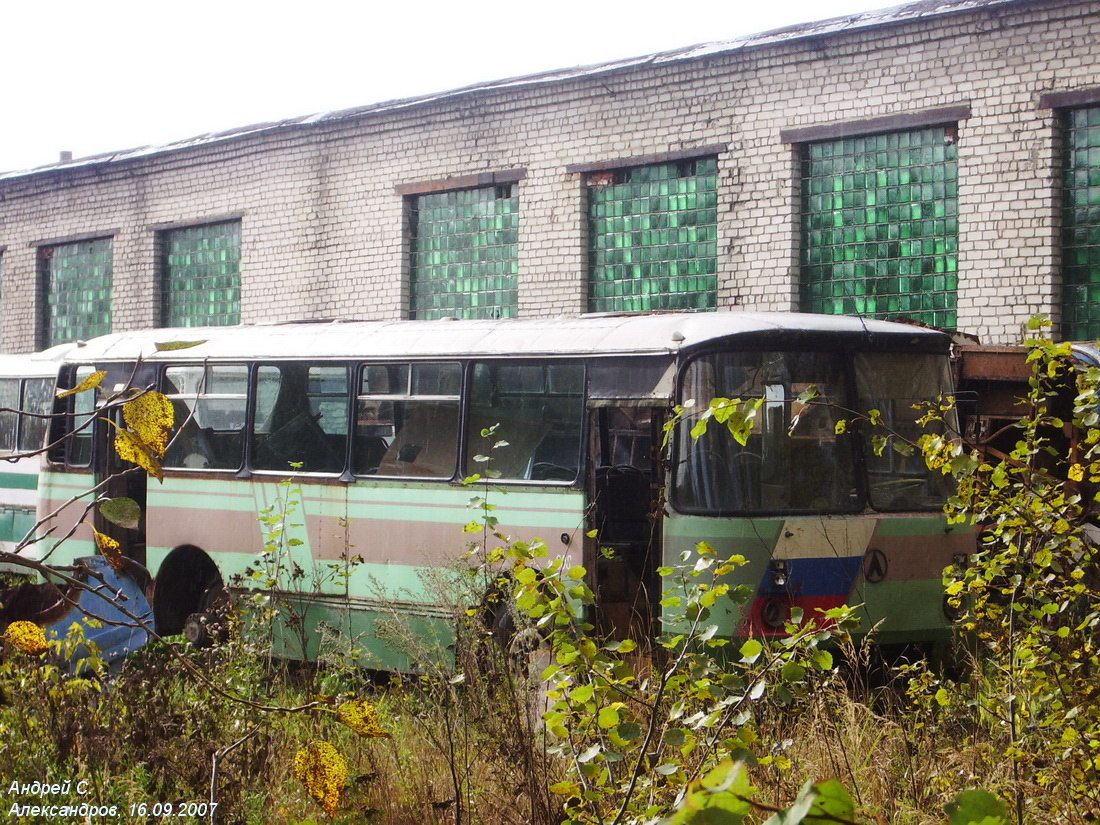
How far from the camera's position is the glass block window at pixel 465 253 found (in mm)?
16812

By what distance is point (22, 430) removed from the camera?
16.0m

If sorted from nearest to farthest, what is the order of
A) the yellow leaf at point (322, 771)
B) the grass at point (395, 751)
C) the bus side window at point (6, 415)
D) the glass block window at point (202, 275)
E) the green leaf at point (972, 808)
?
the green leaf at point (972, 808) → the yellow leaf at point (322, 771) → the grass at point (395, 751) → the bus side window at point (6, 415) → the glass block window at point (202, 275)

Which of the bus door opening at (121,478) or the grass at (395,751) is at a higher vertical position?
the bus door opening at (121,478)

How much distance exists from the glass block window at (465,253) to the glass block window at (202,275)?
11.2 ft

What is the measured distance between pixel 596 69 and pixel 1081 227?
19.5 ft

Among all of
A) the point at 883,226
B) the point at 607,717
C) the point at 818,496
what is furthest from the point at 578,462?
the point at 883,226

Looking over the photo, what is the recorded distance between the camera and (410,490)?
9.27 m

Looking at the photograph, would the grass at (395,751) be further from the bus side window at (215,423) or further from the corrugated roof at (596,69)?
the corrugated roof at (596,69)

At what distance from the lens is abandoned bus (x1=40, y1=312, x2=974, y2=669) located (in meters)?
7.89

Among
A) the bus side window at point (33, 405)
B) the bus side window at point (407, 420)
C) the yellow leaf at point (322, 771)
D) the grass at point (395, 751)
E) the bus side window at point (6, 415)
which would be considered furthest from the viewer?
the bus side window at point (6, 415)

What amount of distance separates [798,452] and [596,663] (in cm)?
437

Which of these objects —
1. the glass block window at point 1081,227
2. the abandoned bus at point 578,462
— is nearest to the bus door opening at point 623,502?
the abandoned bus at point 578,462

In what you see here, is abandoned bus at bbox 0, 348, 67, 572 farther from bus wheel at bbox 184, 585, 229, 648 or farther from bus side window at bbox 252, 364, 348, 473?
bus side window at bbox 252, 364, 348, 473

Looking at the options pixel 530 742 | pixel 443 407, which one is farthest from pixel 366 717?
pixel 443 407
